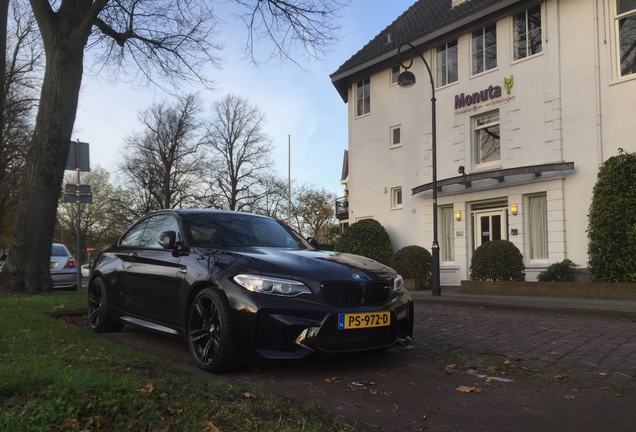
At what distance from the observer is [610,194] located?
47.1 ft

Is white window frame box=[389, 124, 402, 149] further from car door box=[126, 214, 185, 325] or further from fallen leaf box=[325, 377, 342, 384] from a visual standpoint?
fallen leaf box=[325, 377, 342, 384]

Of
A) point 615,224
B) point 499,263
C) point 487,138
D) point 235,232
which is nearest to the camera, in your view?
point 235,232

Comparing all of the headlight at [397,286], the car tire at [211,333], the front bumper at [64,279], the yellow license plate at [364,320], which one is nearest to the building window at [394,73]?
the front bumper at [64,279]

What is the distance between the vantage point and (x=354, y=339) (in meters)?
4.85

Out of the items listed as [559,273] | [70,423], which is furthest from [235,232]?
[559,273]

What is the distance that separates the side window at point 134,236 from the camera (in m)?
6.85

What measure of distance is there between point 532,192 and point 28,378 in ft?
54.3

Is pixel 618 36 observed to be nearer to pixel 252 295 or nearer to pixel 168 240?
pixel 168 240

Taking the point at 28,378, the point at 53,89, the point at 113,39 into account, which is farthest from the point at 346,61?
the point at 28,378

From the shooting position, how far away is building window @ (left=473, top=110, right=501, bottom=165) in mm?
19234

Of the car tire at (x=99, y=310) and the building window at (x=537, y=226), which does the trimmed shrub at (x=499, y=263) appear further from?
the car tire at (x=99, y=310)

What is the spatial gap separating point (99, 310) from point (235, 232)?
224cm

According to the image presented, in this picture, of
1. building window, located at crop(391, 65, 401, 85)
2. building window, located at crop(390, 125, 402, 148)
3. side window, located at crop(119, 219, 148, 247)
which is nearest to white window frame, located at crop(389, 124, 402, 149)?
building window, located at crop(390, 125, 402, 148)

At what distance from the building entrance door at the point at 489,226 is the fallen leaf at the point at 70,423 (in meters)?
17.3
